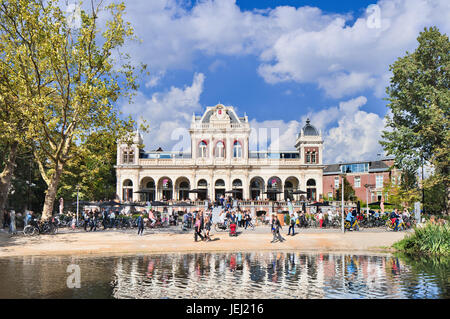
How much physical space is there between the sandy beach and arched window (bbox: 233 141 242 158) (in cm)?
4068

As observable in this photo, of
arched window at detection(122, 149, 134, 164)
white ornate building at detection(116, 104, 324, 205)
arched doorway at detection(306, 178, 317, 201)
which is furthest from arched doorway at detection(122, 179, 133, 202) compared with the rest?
arched doorway at detection(306, 178, 317, 201)

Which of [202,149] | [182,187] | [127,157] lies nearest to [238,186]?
[202,149]

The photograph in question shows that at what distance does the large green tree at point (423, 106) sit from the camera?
33406 mm

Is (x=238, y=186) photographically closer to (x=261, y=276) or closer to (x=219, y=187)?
(x=219, y=187)

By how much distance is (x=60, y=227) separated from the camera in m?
32.1

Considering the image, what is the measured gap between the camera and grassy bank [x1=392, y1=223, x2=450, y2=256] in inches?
707

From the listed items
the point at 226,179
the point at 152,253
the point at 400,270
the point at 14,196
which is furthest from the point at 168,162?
the point at 400,270

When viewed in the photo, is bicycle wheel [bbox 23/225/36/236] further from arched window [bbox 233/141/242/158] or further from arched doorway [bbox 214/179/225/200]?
arched window [bbox 233/141/242/158]

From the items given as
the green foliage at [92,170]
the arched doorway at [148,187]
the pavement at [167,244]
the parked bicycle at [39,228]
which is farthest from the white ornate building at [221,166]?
the pavement at [167,244]

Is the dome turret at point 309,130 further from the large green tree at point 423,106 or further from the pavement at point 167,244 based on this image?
the pavement at point 167,244

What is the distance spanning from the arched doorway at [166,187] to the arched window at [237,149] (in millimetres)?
12757

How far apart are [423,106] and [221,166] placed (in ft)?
115
